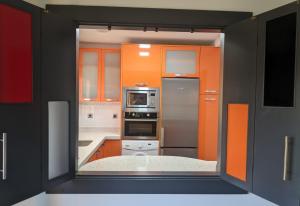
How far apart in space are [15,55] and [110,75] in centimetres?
248

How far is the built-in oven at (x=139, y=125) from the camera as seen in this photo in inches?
128

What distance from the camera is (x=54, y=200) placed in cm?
152

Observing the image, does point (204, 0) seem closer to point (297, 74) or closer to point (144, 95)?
point (297, 74)

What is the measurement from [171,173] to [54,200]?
0.81 metres

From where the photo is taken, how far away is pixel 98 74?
137 inches

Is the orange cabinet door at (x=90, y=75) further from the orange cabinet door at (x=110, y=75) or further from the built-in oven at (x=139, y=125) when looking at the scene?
the built-in oven at (x=139, y=125)

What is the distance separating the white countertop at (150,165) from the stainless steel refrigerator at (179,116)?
1278mm

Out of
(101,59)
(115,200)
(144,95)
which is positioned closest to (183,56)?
(144,95)

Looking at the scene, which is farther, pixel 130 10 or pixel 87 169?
pixel 87 169

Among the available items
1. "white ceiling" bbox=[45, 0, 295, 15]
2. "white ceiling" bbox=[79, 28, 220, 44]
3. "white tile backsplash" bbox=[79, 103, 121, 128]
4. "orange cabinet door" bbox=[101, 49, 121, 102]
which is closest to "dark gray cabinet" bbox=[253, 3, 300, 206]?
"white ceiling" bbox=[45, 0, 295, 15]

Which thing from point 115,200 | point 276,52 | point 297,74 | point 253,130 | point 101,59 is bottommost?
point 115,200

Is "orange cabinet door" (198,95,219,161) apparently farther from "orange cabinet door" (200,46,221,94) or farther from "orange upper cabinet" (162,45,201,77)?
"orange upper cabinet" (162,45,201,77)

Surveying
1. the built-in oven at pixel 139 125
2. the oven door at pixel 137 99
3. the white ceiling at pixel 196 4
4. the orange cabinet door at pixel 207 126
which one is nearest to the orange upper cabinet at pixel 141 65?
the oven door at pixel 137 99

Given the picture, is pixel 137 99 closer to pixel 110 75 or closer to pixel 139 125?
pixel 139 125
